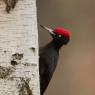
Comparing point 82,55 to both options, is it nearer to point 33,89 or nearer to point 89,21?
point 89,21

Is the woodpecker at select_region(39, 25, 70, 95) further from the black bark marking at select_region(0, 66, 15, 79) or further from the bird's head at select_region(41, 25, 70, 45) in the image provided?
the black bark marking at select_region(0, 66, 15, 79)

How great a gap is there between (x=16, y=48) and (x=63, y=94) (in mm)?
3584

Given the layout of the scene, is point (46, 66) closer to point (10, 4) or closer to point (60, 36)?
point (60, 36)

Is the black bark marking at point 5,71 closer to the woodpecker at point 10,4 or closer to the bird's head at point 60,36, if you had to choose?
the woodpecker at point 10,4

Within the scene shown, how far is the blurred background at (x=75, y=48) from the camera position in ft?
25.0

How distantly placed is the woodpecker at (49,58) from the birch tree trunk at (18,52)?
74cm

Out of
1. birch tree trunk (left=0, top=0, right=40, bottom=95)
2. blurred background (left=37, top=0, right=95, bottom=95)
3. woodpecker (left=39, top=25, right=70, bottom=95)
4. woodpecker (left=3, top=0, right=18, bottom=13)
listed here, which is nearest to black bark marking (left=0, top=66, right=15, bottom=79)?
birch tree trunk (left=0, top=0, right=40, bottom=95)

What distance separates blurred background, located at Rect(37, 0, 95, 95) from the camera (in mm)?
7605

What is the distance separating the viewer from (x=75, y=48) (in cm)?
776

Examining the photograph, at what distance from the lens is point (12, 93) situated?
13.2 feet

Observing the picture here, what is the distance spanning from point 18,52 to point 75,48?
372cm

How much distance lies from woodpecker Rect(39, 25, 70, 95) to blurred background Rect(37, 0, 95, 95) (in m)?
2.27

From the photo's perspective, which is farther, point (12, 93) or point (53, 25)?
point (53, 25)

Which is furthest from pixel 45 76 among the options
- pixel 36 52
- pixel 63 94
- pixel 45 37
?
pixel 63 94
